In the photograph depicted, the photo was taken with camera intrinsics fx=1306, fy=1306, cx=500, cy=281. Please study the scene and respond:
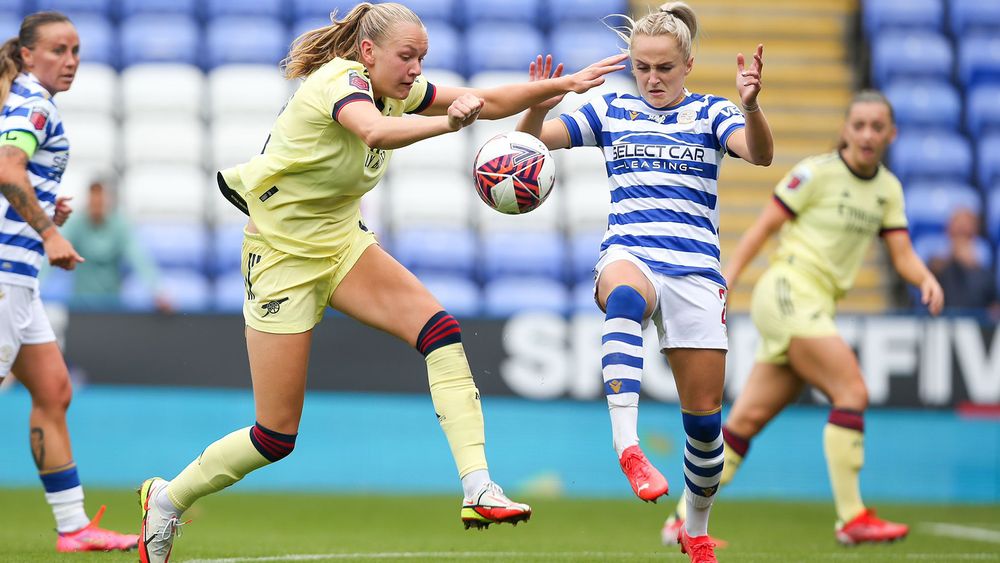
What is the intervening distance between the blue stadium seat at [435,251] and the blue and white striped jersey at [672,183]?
21.6 ft

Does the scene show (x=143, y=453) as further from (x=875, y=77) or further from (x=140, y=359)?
(x=875, y=77)

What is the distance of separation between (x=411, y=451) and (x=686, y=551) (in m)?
4.91

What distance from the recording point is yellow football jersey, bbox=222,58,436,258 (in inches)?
198

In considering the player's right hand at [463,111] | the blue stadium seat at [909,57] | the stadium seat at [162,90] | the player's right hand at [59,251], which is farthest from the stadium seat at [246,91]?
the player's right hand at [463,111]

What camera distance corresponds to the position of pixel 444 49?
45.4 feet

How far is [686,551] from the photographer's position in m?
5.61

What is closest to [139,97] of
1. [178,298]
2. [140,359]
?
[178,298]

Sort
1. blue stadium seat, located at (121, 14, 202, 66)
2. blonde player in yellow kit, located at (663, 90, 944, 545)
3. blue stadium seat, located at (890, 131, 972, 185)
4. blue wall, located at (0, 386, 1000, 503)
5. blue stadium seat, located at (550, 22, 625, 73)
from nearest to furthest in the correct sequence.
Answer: blonde player in yellow kit, located at (663, 90, 944, 545) → blue wall, located at (0, 386, 1000, 503) → blue stadium seat, located at (890, 131, 972, 185) → blue stadium seat, located at (121, 14, 202, 66) → blue stadium seat, located at (550, 22, 625, 73)

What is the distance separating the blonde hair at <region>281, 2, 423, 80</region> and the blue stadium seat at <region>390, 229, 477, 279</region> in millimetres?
6661

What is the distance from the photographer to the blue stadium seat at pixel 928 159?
13.4m

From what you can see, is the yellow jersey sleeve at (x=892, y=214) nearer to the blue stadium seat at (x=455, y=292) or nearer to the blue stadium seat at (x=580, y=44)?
the blue stadium seat at (x=455, y=292)

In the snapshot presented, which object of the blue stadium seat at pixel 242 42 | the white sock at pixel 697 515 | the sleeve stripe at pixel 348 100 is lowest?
the white sock at pixel 697 515

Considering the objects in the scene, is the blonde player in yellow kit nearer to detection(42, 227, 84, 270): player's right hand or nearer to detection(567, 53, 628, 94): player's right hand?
detection(567, 53, 628, 94): player's right hand

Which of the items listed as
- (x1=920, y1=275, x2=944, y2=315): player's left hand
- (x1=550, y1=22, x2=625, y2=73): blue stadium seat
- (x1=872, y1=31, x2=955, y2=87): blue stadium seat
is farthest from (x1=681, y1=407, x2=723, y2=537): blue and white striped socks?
(x1=872, y1=31, x2=955, y2=87): blue stadium seat
